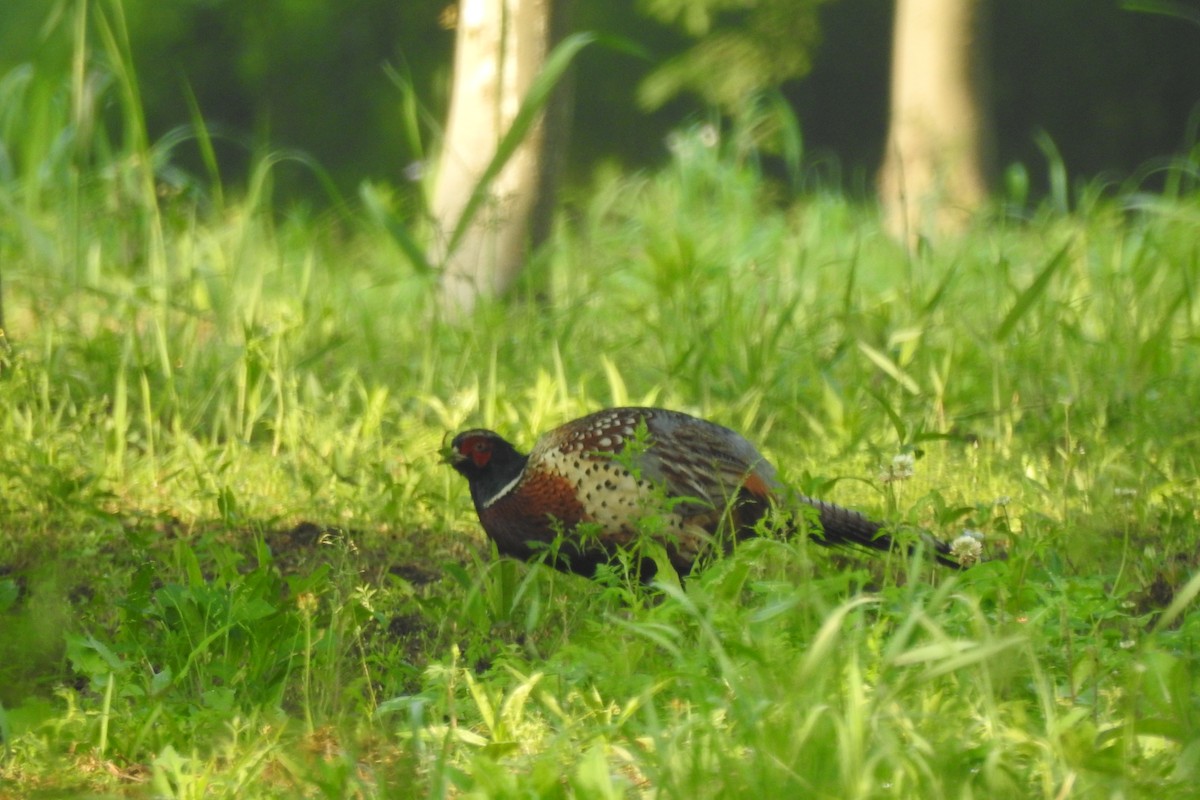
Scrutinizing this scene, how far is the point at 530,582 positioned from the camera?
354cm

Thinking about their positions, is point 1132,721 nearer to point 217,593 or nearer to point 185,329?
point 217,593

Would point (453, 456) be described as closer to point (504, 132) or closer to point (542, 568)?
point (542, 568)

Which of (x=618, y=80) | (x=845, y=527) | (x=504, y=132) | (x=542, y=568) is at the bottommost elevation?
(x=618, y=80)

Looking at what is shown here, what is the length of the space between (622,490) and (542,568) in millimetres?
331

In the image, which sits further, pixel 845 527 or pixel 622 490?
pixel 845 527

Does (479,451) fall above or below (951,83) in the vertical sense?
below

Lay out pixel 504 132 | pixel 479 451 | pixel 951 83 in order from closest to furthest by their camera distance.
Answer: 1. pixel 479 451
2. pixel 504 132
3. pixel 951 83

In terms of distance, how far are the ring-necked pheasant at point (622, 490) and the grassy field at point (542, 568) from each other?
0.12 metres

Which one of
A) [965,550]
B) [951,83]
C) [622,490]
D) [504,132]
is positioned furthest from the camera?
[951,83]

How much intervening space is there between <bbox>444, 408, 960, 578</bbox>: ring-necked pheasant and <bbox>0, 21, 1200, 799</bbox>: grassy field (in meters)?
0.12

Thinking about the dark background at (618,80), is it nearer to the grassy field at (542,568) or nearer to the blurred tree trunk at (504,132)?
the blurred tree trunk at (504,132)

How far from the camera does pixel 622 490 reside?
11.9ft

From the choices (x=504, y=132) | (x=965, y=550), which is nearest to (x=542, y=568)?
(x=965, y=550)

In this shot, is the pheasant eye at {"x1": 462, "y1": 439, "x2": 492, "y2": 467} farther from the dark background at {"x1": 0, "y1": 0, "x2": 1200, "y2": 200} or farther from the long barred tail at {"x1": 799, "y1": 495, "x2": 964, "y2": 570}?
the dark background at {"x1": 0, "y1": 0, "x2": 1200, "y2": 200}
